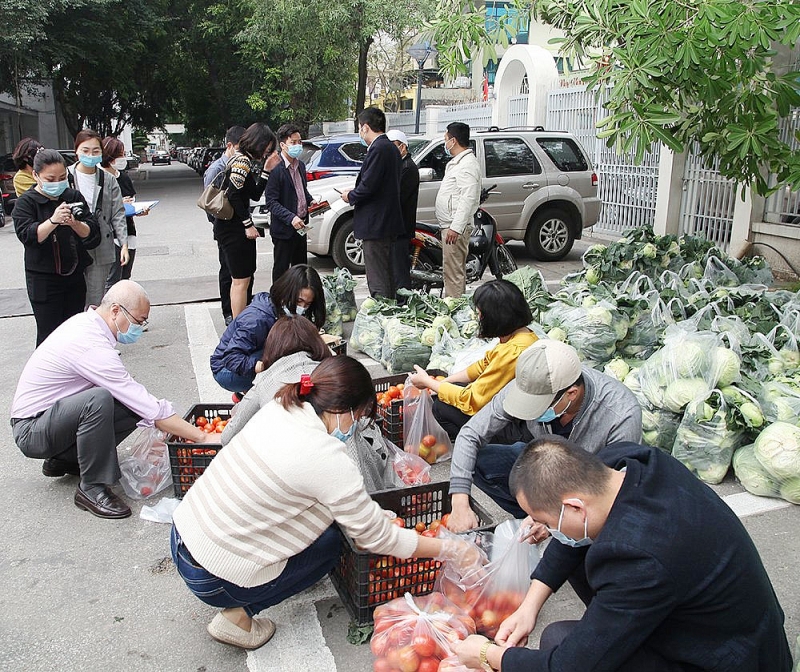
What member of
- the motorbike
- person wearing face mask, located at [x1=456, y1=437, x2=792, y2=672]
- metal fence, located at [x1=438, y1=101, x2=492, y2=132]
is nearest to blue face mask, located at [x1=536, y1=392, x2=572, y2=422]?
person wearing face mask, located at [x1=456, y1=437, x2=792, y2=672]

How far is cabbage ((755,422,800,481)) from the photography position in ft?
12.3

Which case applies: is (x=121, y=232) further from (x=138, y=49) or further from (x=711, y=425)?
(x=138, y=49)

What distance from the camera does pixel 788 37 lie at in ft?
14.7

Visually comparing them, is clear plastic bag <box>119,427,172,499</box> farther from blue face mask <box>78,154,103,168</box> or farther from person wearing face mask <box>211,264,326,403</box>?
blue face mask <box>78,154,103,168</box>

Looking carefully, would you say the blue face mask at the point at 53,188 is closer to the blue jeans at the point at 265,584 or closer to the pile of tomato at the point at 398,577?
the blue jeans at the point at 265,584

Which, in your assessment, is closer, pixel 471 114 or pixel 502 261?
pixel 502 261

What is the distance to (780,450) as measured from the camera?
3787mm

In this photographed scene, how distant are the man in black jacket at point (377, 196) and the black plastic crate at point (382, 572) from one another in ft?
12.6

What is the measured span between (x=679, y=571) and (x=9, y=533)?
330cm

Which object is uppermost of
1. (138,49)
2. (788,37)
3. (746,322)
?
(138,49)

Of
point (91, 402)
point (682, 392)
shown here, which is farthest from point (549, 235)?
point (91, 402)

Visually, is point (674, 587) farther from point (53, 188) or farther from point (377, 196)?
point (377, 196)

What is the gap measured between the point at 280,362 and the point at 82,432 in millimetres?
1126

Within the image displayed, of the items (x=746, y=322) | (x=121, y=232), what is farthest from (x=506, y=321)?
(x=121, y=232)
